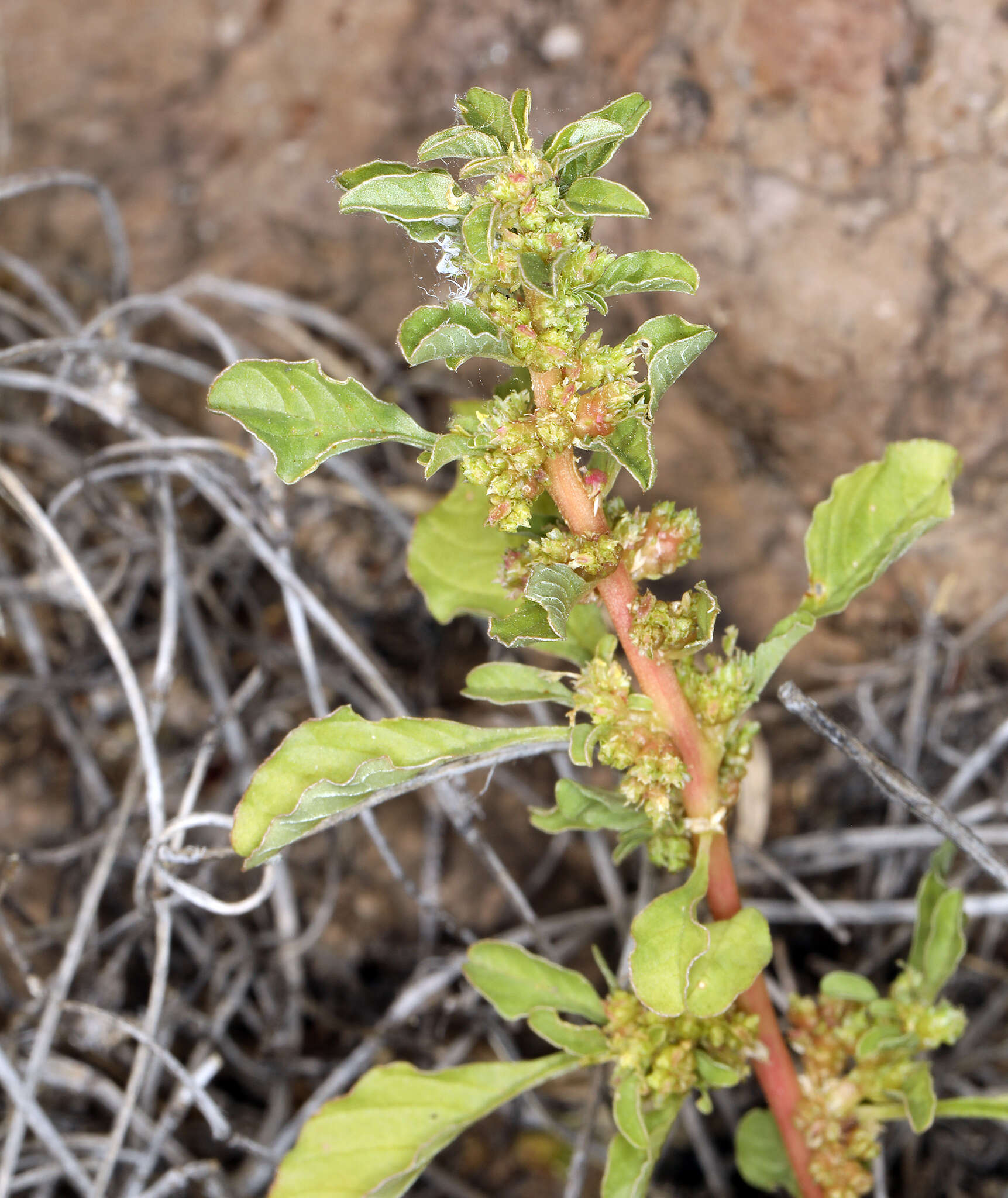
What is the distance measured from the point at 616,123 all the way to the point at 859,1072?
1330 millimetres

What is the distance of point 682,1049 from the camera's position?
1.47 metres

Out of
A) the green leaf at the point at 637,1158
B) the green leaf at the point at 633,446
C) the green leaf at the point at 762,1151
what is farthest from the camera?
the green leaf at the point at 762,1151

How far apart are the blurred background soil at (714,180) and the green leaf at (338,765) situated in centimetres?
87

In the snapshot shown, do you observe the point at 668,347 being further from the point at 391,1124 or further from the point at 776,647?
the point at 391,1124

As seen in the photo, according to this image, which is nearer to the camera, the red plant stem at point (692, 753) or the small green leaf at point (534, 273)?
the small green leaf at point (534, 273)

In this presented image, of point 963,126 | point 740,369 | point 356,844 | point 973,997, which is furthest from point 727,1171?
point 963,126

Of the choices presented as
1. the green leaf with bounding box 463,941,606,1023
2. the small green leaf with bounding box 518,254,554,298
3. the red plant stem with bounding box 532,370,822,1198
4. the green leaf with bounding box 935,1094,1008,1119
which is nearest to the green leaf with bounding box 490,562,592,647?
the red plant stem with bounding box 532,370,822,1198

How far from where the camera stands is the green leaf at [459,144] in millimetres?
1166

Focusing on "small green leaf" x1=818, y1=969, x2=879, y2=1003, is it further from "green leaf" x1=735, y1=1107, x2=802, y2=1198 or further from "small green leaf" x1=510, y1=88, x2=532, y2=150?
"small green leaf" x1=510, y1=88, x2=532, y2=150

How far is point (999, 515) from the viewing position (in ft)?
7.72

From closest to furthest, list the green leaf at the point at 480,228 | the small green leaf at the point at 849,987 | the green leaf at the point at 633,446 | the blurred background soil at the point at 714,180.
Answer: the green leaf at the point at 480,228 < the green leaf at the point at 633,446 < the small green leaf at the point at 849,987 < the blurred background soil at the point at 714,180

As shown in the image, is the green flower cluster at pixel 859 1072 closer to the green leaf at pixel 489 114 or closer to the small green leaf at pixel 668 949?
the small green leaf at pixel 668 949

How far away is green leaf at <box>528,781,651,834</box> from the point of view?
1.46 metres

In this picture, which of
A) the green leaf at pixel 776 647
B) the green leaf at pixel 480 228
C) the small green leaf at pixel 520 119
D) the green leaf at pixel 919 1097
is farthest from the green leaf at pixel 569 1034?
the small green leaf at pixel 520 119
